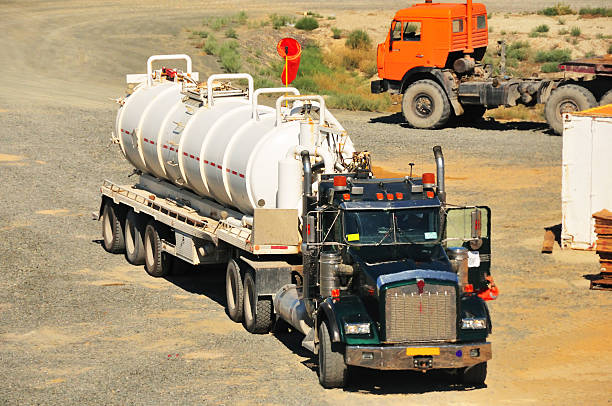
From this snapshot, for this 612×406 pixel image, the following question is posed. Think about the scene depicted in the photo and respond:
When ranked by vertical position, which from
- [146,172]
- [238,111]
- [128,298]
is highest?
[238,111]

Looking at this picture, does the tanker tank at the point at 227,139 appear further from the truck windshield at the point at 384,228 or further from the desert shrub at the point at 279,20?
the desert shrub at the point at 279,20

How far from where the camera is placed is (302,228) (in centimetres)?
1689

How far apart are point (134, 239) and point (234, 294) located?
205 inches

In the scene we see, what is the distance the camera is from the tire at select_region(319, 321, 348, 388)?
14766 mm

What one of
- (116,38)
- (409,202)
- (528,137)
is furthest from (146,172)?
(116,38)

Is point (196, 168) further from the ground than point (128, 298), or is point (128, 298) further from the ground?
point (196, 168)

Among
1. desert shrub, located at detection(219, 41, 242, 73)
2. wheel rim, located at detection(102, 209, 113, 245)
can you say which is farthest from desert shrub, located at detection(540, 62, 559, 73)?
wheel rim, located at detection(102, 209, 113, 245)

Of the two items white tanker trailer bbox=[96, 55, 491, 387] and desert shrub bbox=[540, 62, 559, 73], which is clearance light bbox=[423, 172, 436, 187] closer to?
white tanker trailer bbox=[96, 55, 491, 387]

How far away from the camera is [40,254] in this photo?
23.6m

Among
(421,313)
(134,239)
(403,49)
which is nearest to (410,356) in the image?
(421,313)

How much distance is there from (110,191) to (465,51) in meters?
18.2

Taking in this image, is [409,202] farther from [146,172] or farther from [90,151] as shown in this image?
[90,151]

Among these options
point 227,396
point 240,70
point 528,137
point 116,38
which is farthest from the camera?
point 116,38

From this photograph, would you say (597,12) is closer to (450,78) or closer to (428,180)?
(450,78)
